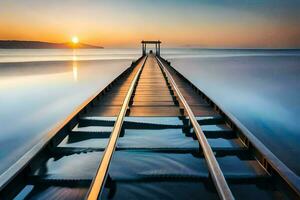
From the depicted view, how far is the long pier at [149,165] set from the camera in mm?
3344

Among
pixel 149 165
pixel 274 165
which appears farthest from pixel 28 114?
pixel 274 165

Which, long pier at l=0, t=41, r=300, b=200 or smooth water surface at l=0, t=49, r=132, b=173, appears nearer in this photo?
long pier at l=0, t=41, r=300, b=200

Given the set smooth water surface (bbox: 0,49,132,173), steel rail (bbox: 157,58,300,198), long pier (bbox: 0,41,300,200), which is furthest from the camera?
smooth water surface (bbox: 0,49,132,173)

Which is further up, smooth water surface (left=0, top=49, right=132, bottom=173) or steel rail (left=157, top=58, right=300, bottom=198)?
steel rail (left=157, top=58, right=300, bottom=198)

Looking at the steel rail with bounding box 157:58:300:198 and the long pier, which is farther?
the long pier

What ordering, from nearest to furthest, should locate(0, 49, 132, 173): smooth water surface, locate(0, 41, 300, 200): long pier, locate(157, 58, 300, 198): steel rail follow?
locate(157, 58, 300, 198): steel rail, locate(0, 41, 300, 200): long pier, locate(0, 49, 132, 173): smooth water surface

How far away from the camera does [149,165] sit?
427 cm

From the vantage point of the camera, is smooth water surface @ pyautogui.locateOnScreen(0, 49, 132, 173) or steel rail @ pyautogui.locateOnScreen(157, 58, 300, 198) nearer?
steel rail @ pyautogui.locateOnScreen(157, 58, 300, 198)

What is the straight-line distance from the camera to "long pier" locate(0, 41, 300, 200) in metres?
3.34

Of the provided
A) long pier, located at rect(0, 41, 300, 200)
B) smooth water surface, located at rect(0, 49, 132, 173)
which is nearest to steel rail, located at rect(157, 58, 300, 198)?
long pier, located at rect(0, 41, 300, 200)

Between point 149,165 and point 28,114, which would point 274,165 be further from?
point 28,114

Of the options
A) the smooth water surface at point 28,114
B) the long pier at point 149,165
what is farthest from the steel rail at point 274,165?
the smooth water surface at point 28,114

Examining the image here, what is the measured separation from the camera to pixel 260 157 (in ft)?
13.3

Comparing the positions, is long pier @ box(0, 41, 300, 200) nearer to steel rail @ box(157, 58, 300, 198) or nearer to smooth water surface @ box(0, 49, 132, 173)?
steel rail @ box(157, 58, 300, 198)
